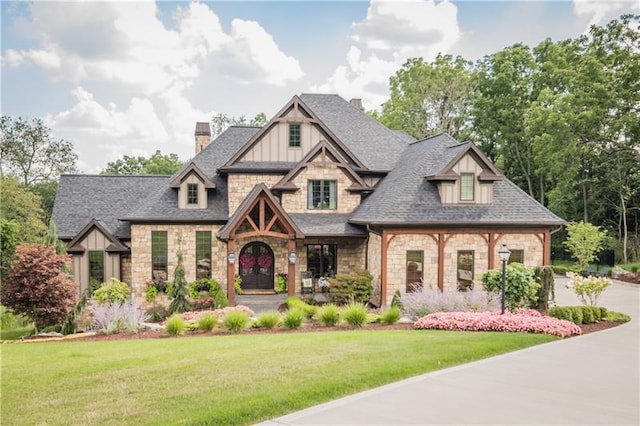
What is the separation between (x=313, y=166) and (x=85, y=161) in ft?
136

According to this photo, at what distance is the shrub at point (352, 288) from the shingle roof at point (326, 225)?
199 centimetres

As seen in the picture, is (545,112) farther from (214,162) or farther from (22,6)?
(22,6)

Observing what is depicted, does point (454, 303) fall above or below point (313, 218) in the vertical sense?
below

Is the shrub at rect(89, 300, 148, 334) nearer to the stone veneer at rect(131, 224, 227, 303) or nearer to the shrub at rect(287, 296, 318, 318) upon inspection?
the shrub at rect(287, 296, 318, 318)

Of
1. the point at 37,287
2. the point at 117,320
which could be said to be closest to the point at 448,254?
the point at 117,320

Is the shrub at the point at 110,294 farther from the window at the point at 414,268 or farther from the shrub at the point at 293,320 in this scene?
the window at the point at 414,268

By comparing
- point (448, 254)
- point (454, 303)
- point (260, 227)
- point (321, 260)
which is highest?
point (260, 227)

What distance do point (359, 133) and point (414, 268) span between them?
876 centimetres

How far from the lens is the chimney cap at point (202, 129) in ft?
96.0

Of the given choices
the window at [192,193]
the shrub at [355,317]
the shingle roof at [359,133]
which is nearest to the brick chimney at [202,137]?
the shingle roof at [359,133]

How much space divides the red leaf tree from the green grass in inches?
107

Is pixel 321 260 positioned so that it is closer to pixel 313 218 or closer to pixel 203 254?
pixel 313 218

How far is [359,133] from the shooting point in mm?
26391

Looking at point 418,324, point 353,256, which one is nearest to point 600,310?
point 418,324
